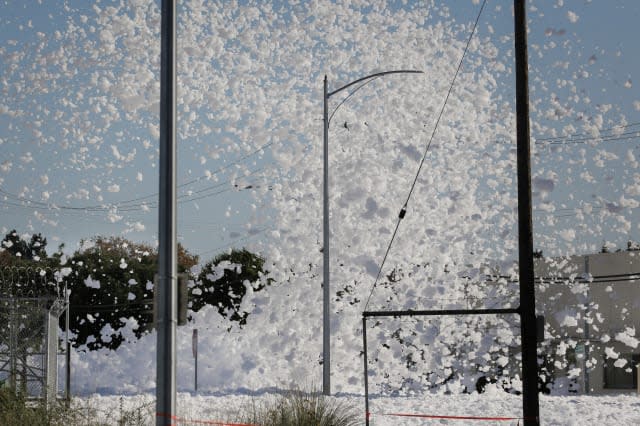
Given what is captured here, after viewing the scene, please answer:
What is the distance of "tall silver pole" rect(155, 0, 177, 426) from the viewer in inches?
461

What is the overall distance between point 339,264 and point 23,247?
55.6 metres

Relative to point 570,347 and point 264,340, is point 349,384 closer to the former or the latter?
point 264,340

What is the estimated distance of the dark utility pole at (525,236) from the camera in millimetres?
16125

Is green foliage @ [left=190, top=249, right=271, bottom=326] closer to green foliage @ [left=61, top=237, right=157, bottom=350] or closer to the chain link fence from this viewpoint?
green foliage @ [left=61, top=237, right=157, bottom=350]

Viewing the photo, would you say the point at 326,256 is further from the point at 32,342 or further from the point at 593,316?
the point at 593,316

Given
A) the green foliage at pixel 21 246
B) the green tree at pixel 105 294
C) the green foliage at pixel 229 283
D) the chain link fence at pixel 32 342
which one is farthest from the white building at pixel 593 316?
the green foliage at pixel 21 246

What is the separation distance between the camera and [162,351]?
11805 millimetres

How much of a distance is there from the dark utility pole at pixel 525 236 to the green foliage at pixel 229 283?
1158 inches

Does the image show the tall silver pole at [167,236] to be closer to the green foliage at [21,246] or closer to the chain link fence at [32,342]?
the chain link fence at [32,342]

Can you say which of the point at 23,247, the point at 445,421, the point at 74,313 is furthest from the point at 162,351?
the point at 23,247

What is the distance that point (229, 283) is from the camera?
4753cm

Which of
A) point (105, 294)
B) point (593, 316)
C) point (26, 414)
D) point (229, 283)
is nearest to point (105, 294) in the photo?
point (105, 294)

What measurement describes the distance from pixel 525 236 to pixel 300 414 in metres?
4.77

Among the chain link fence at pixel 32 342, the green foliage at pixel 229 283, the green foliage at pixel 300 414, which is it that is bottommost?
the green foliage at pixel 300 414
